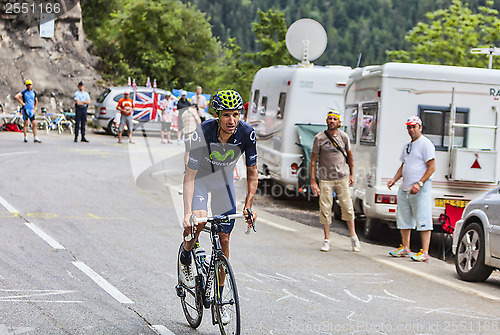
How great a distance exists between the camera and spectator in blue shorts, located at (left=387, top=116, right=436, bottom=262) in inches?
409

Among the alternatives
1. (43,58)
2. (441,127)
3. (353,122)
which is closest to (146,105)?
(43,58)

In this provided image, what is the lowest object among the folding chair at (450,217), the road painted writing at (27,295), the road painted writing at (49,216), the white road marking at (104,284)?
the road painted writing at (49,216)

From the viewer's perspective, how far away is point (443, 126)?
1139 cm

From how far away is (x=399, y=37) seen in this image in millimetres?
121500

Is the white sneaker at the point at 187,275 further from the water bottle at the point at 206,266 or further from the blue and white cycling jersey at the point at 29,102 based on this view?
the blue and white cycling jersey at the point at 29,102

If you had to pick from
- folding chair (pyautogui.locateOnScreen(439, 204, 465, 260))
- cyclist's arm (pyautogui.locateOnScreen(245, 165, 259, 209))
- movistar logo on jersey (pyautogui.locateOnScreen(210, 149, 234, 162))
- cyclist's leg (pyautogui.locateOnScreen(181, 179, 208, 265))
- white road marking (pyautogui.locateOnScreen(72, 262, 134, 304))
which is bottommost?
white road marking (pyautogui.locateOnScreen(72, 262, 134, 304))

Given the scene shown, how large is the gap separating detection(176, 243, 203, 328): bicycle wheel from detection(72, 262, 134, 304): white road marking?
74 cm

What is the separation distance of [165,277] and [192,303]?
6.31 feet

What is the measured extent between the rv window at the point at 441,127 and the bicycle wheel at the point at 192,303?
6192 mm

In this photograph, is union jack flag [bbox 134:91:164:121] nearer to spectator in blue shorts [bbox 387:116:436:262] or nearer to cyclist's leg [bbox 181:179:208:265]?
spectator in blue shorts [bbox 387:116:436:262]

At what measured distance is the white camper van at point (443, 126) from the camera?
36.8ft

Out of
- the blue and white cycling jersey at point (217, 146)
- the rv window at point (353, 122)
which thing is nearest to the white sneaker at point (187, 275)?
the blue and white cycling jersey at point (217, 146)

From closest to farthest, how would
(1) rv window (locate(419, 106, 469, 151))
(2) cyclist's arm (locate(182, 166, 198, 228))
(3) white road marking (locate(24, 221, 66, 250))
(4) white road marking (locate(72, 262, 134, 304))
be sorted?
(2) cyclist's arm (locate(182, 166, 198, 228)), (4) white road marking (locate(72, 262, 134, 304)), (3) white road marking (locate(24, 221, 66, 250)), (1) rv window (locate(419, 106, 469, 151))

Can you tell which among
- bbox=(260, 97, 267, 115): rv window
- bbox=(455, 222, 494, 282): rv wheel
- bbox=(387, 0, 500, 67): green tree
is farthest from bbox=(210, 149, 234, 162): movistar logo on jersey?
bbox=(387, 0, 500, 67): green tree
